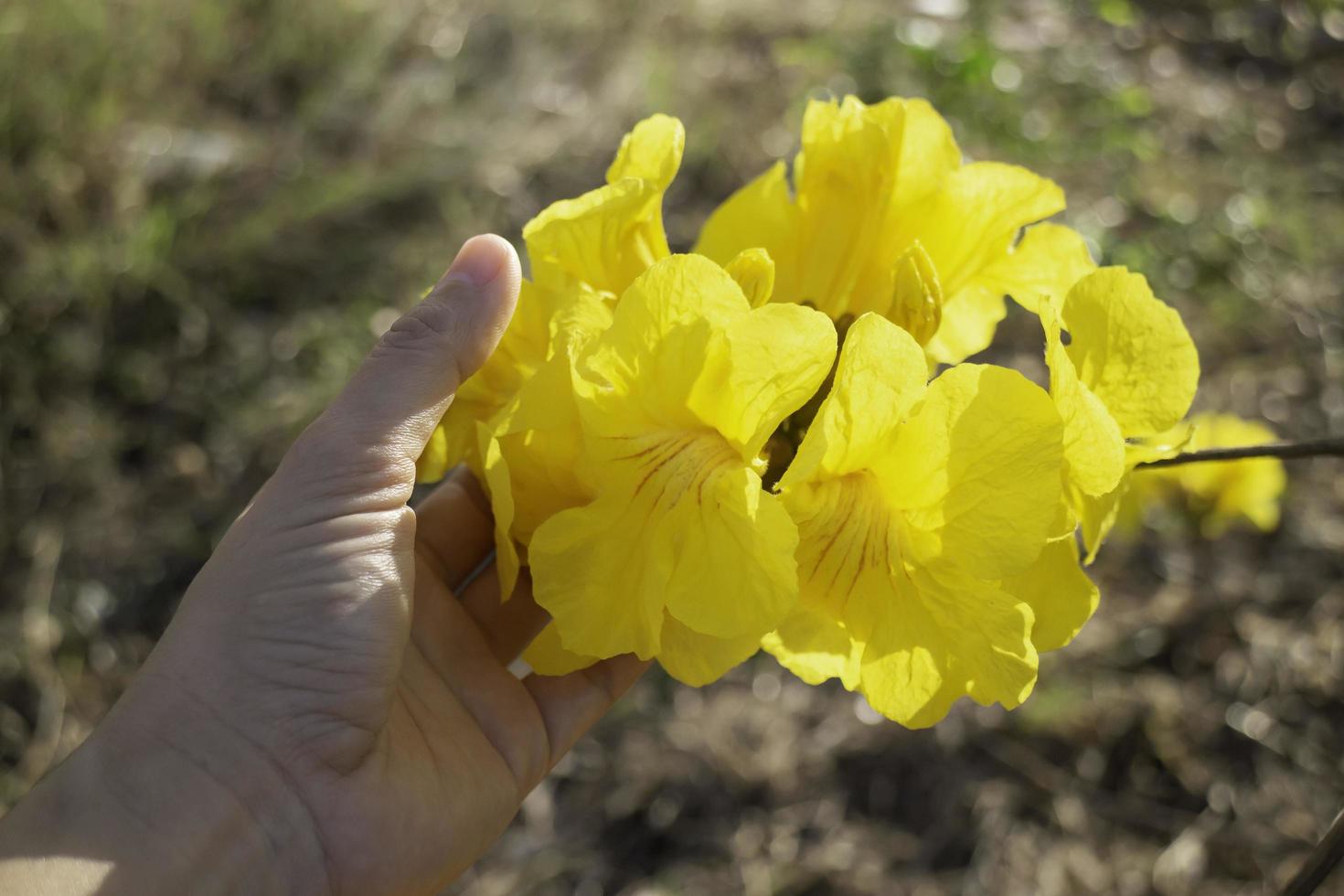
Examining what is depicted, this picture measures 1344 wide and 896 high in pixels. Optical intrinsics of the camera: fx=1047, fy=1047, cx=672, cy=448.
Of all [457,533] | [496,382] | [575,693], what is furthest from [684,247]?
[496,382]

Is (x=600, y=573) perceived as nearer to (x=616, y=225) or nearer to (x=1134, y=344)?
(x=616, y=225)

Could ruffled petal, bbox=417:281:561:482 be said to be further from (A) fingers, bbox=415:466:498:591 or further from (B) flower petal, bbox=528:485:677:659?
(A) fingers, bbox=415:466:498:591

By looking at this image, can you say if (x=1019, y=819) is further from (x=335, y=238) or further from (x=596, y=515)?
→ (x=335, y=238)

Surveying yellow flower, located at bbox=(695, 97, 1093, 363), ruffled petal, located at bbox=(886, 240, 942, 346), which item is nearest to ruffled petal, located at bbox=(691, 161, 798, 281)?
yellow flower, located at bbox=(695, 97, 1093, 363)

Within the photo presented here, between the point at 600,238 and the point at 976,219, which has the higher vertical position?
the point at 600,238

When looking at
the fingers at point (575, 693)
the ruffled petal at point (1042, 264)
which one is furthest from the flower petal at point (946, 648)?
the fingers at point (575, 693)

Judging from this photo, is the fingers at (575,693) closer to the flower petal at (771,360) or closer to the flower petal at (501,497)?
the flower petal at (501,497)
